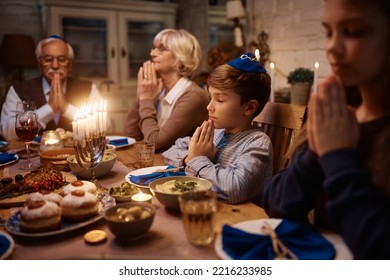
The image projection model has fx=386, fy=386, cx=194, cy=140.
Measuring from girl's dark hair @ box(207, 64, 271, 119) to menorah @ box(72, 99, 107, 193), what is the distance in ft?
1.30

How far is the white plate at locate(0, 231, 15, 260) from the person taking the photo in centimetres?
73

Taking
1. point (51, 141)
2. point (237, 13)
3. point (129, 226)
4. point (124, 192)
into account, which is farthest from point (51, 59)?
point (129, 226)

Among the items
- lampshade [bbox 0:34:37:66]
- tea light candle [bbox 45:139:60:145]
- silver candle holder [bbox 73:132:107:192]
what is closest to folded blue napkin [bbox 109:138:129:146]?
tea light candle [bbox 45:139:60:145]

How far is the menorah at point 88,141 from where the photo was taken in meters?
1.16

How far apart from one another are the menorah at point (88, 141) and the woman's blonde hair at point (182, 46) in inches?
35.5

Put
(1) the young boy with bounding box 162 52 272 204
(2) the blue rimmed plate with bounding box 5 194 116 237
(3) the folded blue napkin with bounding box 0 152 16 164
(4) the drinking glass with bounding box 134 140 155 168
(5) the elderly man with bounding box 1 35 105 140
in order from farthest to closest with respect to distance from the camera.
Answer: (5) the elderly man with bounding box 1 35 105 140 → (3) the folded blue napkin with bounding box 0 152 16 164 → (4) the drinking glass with bounding box 134 140 155 168 → (1) the young boy with bounding box 162 52 272 204 → (2) the blue rimmed plate with bounding box 5 194 116 237

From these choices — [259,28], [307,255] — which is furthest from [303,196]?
[259,28]

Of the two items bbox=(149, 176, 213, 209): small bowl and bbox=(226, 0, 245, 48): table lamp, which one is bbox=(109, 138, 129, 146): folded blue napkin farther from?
bbox=(226, 0, 245, 48): table lamp

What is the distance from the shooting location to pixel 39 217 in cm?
81

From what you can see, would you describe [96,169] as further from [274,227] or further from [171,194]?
[274,227]

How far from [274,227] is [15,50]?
326cm

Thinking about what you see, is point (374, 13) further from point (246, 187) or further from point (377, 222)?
point (246, 187)
